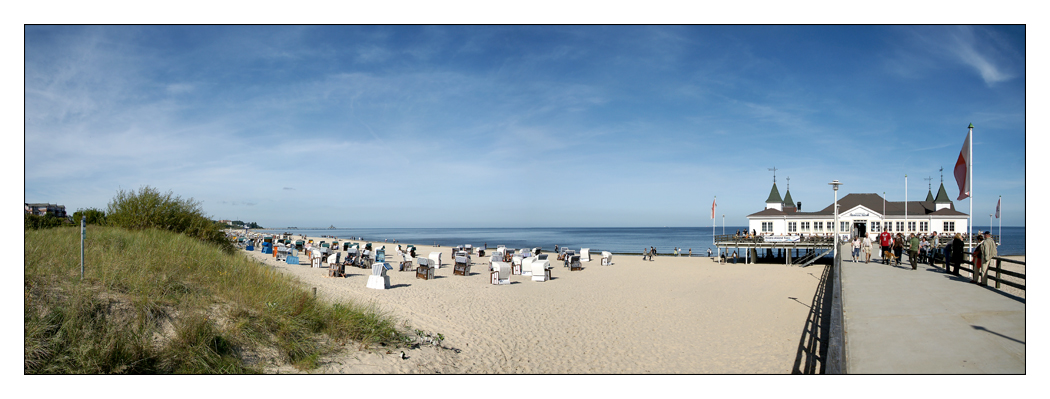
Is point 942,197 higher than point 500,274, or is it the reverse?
point 942,197

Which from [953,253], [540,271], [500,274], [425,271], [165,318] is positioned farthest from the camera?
[540,271]

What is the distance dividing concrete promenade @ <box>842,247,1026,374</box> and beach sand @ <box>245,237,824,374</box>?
5.53 feet

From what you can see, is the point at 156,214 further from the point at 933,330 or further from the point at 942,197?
the point at 942,197

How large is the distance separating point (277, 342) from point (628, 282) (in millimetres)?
15938

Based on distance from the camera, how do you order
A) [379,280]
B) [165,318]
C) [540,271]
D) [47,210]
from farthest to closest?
1. [540,271]
2. [379,280]
3. [47,210]
4. [165,318]

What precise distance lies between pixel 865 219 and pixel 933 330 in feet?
134

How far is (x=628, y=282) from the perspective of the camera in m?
20.0

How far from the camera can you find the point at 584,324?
1138 centimetres

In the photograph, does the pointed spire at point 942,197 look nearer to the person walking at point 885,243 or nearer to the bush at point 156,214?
the person walking at point 885,243

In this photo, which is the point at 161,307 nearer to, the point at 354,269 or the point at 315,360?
the point at 315,360

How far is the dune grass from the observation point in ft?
16.6

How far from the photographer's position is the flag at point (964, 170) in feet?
43.0

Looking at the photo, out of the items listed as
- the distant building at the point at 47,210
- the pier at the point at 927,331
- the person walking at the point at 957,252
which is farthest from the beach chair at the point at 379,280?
the person walking at the point at 957,252

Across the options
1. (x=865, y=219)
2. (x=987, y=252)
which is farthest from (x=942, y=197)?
(x=987, y=252)
